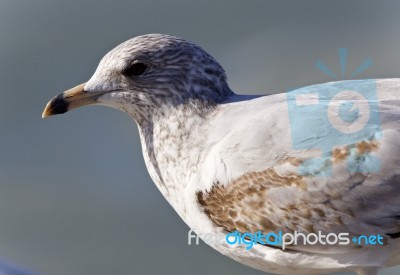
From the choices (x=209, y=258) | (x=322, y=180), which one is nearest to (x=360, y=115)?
(x=322, y=180)

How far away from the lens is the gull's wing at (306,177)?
239 cm

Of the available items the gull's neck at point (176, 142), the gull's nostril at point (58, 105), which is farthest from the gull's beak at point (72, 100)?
the gull's neck at point (176, 142)

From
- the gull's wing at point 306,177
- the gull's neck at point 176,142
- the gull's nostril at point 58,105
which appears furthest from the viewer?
the gull's nostril at point 58,105

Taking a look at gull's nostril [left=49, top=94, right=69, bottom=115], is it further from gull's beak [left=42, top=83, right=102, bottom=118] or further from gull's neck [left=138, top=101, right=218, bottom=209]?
gull's neck [left=138, top=101, right=218, bottom=209]

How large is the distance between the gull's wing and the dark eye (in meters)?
0.32

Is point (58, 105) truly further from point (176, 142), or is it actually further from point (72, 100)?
point (176, 142)

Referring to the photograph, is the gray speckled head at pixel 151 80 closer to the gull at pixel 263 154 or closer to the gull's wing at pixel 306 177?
the gull at pixel 263 154

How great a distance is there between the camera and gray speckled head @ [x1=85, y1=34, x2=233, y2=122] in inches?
105

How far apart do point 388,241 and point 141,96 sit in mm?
740

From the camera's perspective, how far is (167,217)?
4.36m

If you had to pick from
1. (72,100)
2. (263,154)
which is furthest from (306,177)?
(72,100)

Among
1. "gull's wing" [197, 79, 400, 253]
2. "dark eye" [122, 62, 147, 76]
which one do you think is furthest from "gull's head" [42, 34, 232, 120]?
"gull's wing" [197, 79, 400, 253]

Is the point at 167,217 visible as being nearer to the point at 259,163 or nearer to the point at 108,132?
the point at 108,132

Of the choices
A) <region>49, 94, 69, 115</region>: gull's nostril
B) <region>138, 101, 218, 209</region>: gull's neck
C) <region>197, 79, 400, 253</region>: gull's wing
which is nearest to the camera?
<region>197, 79, 400, 253</region>: gull's wing
